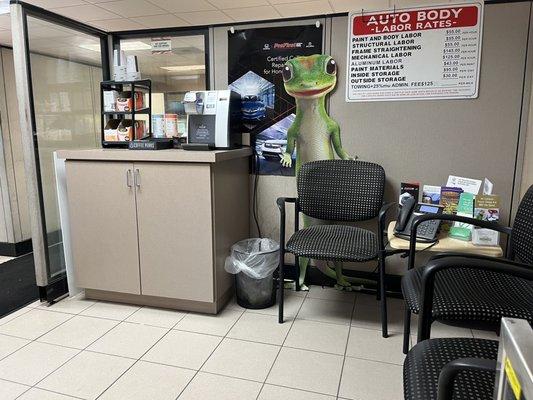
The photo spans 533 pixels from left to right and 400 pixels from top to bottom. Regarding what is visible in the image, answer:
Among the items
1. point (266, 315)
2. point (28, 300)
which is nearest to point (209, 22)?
point (266, 315)

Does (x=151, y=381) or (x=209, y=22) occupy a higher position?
(x=209, y=22)

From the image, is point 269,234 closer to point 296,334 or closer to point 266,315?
point 266,315

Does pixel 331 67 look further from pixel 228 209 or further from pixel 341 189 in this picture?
pixel 228 209

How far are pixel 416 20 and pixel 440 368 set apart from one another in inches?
84.8

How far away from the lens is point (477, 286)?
155 cm

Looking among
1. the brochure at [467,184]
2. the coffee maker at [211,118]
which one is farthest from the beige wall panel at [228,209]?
the brochure at [467,184]

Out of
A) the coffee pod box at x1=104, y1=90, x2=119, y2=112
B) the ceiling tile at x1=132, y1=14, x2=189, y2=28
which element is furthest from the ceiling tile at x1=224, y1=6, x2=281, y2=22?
the coffee pod box at x1=104, y1=90, x2=119, y2=112

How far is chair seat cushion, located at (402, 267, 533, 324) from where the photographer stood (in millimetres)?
1364

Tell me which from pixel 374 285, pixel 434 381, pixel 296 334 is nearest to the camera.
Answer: pixel 434 381

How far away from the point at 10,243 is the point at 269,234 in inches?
106

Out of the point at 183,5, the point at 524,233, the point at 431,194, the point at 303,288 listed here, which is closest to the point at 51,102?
the point at 183,5

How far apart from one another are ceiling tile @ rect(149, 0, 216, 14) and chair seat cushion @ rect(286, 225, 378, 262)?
5.85 feet

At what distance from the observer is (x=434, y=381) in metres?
0.99

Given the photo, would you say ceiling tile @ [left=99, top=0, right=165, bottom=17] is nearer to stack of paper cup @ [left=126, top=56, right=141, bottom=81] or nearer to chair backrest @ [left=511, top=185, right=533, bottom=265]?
stack of paper cup @ [left=126, top=56, right=141, bottom=81]
